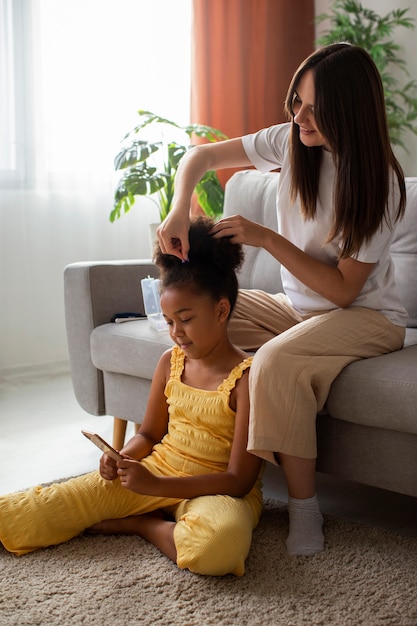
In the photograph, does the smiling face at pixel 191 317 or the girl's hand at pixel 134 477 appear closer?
the girl's hand at pixel 134 477

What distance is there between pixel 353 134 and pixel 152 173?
1720 mm

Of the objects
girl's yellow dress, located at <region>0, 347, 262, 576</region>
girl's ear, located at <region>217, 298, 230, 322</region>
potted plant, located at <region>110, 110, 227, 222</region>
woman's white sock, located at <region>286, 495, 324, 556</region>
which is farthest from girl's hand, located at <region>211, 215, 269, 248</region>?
potted plant, located at <region>110, 110, 227, 222</region>

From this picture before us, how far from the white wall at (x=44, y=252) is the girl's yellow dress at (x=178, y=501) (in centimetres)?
184

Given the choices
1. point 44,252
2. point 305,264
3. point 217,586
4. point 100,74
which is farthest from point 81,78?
point 217,586

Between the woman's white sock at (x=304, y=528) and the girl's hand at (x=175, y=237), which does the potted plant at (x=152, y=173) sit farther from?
the woman's white sock at (x=304, y=528)

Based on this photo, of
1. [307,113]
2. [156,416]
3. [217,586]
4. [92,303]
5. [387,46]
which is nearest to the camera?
[217,586]

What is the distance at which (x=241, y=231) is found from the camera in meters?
1.67

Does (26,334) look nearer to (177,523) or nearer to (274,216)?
(274,216)

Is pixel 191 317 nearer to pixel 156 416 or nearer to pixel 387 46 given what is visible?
pixel 156 416

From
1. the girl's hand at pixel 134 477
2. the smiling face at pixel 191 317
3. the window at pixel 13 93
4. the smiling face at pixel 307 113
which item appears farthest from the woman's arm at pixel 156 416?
the window at pixel 13 93

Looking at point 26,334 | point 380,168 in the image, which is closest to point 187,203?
point 380,168

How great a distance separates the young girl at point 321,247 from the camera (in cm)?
159

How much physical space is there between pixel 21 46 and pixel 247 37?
119cm

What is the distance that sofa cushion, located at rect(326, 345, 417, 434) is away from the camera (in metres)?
1.53
